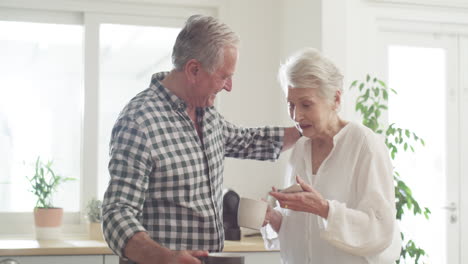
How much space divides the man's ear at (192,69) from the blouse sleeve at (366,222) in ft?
1.67

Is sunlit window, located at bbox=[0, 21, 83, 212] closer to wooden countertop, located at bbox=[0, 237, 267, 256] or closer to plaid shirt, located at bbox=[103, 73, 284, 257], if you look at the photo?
wooden countertop, located at bbox=[0, 237, 267, 256]

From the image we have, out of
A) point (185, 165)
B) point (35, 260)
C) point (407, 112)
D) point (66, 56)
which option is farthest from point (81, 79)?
point (185, 165)

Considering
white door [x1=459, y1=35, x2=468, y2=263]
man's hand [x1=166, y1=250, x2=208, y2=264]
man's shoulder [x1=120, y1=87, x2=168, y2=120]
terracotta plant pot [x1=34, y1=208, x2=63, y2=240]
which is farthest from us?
white door [x1=459, y1=35, x2=468, y2=263]

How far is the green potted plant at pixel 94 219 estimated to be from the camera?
12.3 feet

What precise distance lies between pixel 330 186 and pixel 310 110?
0.77 ft

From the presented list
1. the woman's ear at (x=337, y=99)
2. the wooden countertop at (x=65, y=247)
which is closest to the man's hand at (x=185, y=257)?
the woman's ear at (x=337, y=99)

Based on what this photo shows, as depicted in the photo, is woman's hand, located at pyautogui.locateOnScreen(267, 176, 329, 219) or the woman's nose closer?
woman's hand, located at pyautogui.locateOnScreen(267, 176, 329, 219)

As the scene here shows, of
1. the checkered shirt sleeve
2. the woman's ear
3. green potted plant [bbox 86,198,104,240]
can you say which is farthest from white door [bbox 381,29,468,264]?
the checkered shirt sleeve

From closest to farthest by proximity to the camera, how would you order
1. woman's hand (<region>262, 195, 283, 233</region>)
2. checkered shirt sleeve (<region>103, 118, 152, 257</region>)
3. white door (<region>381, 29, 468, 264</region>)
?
checkered shirt sleeve (<region>103, 118, 152, 257</region>), woman's hand (<region>262, 195, 283, 233</region>), white door (<region>381, 29, 468, 264</region>)

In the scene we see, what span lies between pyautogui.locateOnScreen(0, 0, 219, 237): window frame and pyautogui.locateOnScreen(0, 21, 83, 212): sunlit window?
5 cm

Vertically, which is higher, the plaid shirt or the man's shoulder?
the man's shoulder

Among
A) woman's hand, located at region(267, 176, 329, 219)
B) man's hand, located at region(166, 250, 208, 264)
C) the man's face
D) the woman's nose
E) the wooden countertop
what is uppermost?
the man's face

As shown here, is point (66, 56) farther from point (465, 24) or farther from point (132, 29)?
point (465, 24)

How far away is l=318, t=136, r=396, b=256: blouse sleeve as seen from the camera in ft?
5.95
